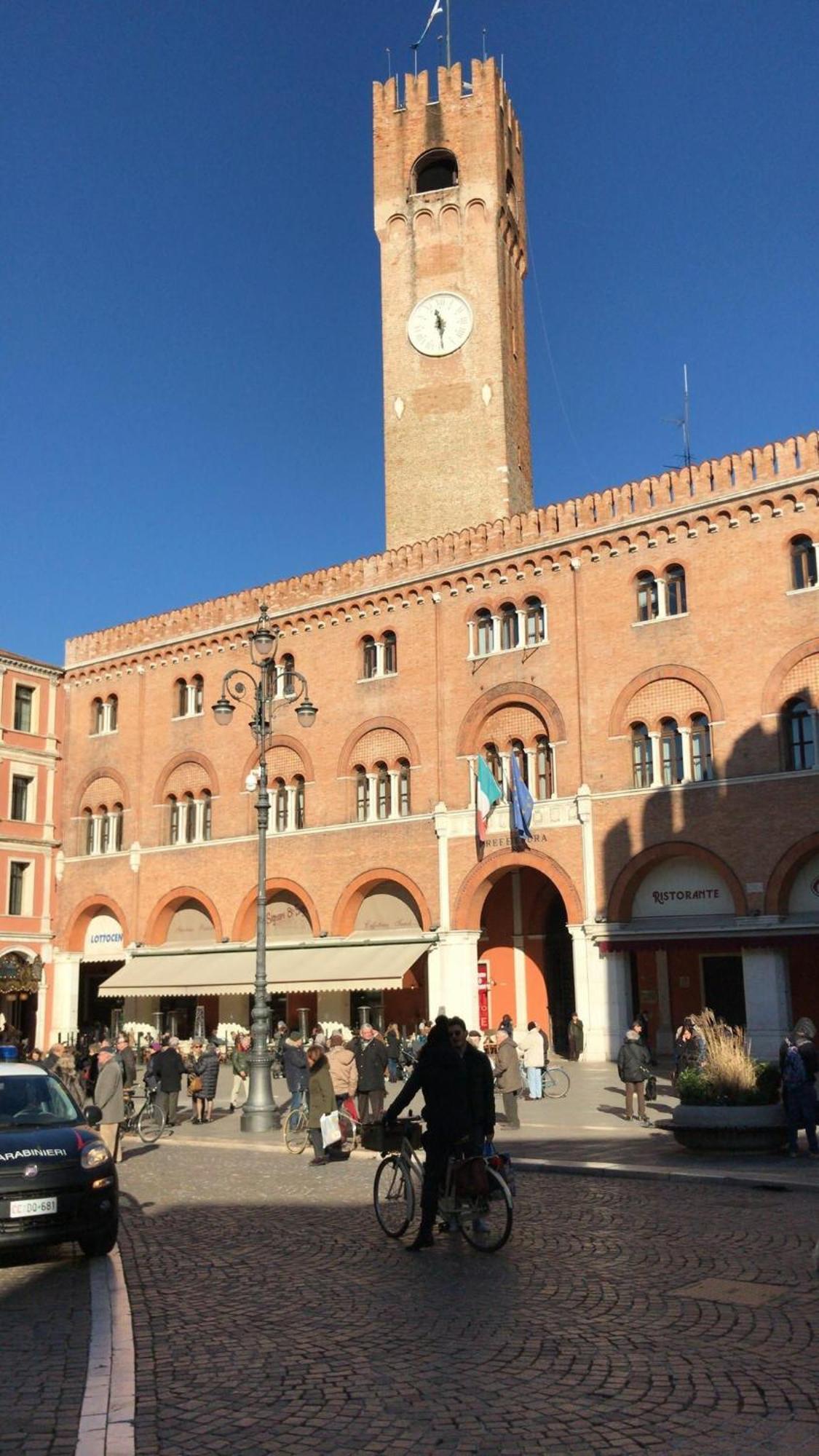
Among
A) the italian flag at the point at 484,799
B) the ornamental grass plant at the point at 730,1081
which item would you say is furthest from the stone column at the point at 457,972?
the ornamental grass plant at the point at 730,1081

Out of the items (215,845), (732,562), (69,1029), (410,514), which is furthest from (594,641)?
(69,1029)

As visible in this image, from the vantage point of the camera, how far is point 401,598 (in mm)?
33906

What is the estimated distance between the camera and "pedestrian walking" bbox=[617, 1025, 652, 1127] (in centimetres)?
1800

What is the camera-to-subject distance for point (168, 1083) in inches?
787

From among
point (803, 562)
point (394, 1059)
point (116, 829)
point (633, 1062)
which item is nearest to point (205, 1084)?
point (633, 1062)

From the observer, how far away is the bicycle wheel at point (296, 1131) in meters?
17.1

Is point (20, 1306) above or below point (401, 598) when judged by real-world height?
below

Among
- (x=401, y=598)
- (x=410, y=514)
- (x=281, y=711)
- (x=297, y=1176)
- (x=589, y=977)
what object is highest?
(x=410, y=514)

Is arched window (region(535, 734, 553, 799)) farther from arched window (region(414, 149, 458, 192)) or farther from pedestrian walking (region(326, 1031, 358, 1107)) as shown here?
arched window (region(414, 149, 458, 192))

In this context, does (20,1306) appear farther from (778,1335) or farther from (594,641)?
(594,641)

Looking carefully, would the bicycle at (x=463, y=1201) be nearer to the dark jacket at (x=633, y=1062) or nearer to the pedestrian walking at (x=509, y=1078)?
the pedestrian walking at (x=509, y=1078)

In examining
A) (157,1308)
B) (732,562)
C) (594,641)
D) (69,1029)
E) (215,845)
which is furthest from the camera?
(69,1029)

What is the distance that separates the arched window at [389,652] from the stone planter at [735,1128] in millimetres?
20794

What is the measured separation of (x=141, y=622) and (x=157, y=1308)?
34.1 metres
